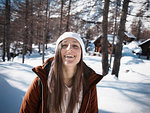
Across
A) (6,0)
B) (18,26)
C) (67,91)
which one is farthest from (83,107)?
(18,26)

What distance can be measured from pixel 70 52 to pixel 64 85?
1.94 ft

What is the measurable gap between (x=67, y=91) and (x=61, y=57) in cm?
61

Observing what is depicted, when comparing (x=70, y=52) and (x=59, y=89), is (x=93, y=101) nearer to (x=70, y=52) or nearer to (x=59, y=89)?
(x=59, y=89)

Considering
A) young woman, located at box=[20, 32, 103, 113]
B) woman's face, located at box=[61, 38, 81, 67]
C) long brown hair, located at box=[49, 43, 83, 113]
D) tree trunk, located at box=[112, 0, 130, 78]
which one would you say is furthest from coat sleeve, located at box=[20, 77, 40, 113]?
tree trunk, located at box=[112, 0, 130, 78]

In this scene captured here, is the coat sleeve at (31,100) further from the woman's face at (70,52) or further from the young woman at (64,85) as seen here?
the woman's face at (70,52)

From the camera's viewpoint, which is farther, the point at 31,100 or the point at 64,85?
the point at 64,85

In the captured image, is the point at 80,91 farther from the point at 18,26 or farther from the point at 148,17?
the point at 18,26

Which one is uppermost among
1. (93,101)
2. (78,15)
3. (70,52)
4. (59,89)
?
(78,15)

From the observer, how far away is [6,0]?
33.6ft

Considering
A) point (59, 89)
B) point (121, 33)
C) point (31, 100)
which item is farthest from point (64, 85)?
point (121, 33)

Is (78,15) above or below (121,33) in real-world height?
above

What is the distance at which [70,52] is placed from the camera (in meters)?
1.39

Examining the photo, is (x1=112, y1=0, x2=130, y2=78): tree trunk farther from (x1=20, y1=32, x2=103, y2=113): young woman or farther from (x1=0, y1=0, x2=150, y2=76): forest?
(x1=20, y1=32, x2=103, y2=113): young woman

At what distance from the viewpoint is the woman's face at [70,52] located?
1.40 meters
